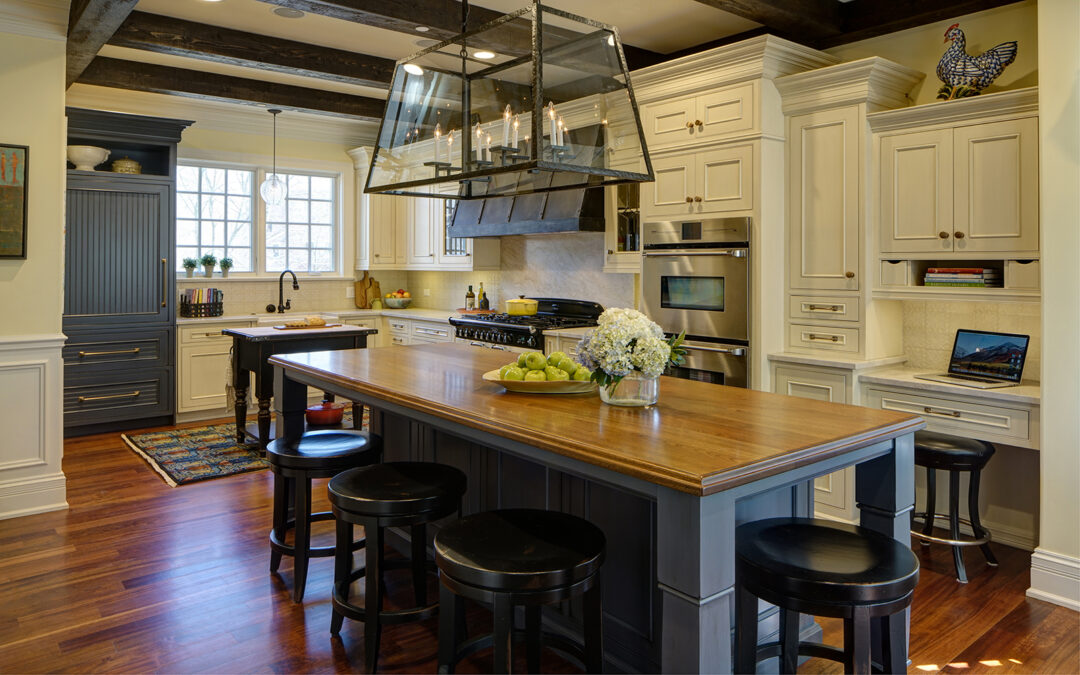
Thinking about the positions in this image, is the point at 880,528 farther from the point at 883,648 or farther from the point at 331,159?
the point at 331,159

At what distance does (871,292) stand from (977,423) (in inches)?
31.6

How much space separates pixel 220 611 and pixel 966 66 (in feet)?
13.4

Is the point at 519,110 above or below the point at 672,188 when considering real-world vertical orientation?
below

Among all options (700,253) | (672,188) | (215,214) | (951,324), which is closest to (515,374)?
(700,253)

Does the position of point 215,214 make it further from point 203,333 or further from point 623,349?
point 623,349

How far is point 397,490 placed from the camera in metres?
2.37

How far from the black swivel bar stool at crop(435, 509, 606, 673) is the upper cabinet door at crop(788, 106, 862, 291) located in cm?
246

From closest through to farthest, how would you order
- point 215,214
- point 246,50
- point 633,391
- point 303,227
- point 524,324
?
point 633,391
point 246,50
point 524,324
point 215,214
point 303,227

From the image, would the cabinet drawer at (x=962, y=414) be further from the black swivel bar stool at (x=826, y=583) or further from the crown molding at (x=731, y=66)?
the crown molding at (x=731, y=66)

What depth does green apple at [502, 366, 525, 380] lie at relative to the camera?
2521 millimetres

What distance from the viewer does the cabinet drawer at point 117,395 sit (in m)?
5.67

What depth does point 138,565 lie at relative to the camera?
3277mm

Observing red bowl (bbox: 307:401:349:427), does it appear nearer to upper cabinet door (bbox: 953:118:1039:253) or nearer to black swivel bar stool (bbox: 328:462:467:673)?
black swivel bar stool (bbox: 328:462:467:673)

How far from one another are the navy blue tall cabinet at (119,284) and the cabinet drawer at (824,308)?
491 cm
